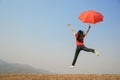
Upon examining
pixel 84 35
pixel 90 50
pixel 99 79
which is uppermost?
pixel 84 35

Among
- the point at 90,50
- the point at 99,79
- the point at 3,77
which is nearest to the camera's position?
the point at 90,50

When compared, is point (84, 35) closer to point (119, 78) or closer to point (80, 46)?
point (80, 46)

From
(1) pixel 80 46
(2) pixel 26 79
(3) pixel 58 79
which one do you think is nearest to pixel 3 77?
(2) pixel 26 79

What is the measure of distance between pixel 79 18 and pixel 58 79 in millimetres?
6526

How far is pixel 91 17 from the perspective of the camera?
1419cm

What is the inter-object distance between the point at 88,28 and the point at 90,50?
4.83ft

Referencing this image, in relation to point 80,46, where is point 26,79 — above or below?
below

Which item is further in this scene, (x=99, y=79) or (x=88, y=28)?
(x=99, y=79)

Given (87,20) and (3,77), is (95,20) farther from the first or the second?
(3,77)

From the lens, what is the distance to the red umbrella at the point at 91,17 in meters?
14.2

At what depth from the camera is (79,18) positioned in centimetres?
1461

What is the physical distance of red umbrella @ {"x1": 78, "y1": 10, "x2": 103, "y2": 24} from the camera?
14.2 meters

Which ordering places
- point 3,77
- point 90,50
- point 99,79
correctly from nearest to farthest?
point 90,50
point 99,79
point 3,77

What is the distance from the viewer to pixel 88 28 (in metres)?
14.7
